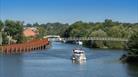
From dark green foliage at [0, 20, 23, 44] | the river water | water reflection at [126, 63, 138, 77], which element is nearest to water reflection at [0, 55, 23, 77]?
the river water

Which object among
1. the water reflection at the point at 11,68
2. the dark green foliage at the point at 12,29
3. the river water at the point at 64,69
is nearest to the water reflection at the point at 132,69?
the river water at the point at 64,69

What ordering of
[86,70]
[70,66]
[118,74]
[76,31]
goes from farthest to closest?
[76,31]
[70,66]
[86,70]
[118,74]

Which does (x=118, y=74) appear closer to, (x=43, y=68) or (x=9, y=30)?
(x=43, y=68)

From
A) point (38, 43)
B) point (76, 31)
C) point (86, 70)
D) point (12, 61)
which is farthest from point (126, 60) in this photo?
point (76, 31)

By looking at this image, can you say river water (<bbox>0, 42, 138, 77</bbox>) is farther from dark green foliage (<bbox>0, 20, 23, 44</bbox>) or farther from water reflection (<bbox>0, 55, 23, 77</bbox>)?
dark green foliage (<bbox>0, 20, 23, 44</bbox>)

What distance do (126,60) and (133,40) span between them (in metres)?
3.22

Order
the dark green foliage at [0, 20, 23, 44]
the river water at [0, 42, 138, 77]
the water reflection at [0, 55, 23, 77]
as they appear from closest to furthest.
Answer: the river water at [0, 42, 138, 77]
the water reflection at [0, 55, 23, 77]
the dark green foliage at [0, 20, 23, 44]

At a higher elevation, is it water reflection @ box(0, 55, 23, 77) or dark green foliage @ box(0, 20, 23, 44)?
dark green foliage @ box(0, 20, 23, 44)

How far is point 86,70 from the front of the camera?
5997 cm

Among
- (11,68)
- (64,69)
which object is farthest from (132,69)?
(11,68)

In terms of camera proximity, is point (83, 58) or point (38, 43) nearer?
point (83, 58)

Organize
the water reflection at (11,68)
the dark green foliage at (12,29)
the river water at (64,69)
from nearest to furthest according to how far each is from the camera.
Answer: the river water at (64,69), the water reflection at (11,68), the dark green foliage at (12,29)

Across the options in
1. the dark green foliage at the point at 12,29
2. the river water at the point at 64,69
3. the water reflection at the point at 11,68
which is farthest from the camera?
the dark green foliage at the point at 12,29

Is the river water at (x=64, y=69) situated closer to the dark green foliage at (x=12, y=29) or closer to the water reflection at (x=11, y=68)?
the water reflection at (x=11, y=68)
